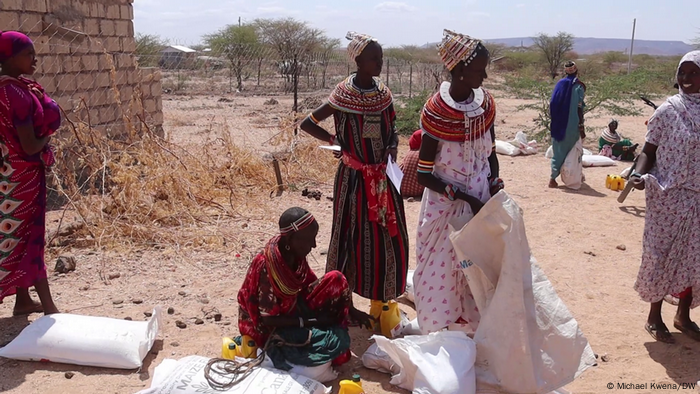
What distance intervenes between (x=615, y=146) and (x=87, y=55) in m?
8.03

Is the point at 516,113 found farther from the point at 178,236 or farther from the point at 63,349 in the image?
the point at 63,349

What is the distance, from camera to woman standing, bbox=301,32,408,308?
341 cm

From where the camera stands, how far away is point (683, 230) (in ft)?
11.1

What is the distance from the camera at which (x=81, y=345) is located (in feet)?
10.4

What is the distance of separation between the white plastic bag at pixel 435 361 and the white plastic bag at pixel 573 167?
555 centimetres

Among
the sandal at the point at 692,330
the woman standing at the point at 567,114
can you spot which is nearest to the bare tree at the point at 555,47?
the woman standing at the point at 567,114

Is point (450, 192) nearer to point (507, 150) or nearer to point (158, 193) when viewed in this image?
A: point (158, 193)

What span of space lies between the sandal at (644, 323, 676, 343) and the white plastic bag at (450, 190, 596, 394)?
1105 millimetres

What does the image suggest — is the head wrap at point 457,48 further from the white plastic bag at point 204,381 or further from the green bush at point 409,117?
the green bush at point 409,117

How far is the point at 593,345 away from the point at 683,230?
2.78 ft

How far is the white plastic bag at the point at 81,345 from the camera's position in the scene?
3.16 m

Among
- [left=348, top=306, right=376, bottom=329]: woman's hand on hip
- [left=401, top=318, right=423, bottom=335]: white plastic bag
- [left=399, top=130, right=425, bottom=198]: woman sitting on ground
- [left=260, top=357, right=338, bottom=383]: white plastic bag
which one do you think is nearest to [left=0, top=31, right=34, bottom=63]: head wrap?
[left=260, top=357, right=338, bottom=383]: white plastic bag

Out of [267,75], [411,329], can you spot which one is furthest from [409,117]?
[267,75]

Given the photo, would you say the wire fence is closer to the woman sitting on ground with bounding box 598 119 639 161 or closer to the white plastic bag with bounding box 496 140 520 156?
the white plastic bag with bounding box 496 140 520 156
